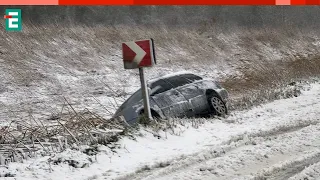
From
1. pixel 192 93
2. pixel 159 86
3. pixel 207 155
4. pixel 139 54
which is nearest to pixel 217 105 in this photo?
pixel 192 93

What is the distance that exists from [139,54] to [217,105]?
159 inches

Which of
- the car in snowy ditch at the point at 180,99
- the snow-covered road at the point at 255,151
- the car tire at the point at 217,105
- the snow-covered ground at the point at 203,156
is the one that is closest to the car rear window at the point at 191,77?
the car in snowy ditch at the point at 180,99

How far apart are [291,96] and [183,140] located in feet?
23.1

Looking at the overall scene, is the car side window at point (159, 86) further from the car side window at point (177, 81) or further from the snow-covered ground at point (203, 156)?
the snow-covered ground at point (203, 156)

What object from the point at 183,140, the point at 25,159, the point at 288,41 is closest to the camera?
the point at 25,159

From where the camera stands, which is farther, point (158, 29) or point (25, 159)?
point (158, 29)

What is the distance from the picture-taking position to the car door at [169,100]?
12086 millimetres

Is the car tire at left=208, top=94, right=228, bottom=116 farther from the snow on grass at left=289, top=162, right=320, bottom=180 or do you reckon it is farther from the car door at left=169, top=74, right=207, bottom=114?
the snow on grass at left=289, top=162, right=320, bottom=180

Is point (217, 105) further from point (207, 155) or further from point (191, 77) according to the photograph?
point (207, 155)

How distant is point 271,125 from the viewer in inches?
376

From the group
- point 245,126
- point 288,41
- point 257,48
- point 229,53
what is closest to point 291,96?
point 245,126

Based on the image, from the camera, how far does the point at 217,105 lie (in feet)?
41.0

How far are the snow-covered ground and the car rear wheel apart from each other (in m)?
2.55

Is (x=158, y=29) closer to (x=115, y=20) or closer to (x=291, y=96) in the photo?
(x=115, y=20)
